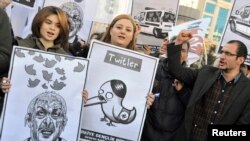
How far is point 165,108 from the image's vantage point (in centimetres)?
392

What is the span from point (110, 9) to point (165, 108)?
1.77m

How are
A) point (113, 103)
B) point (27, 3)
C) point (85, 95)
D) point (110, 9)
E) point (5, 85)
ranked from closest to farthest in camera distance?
point (5, 85) → point (85, 95) → point (113, 103) → point (27, 3) → point (110, 9)

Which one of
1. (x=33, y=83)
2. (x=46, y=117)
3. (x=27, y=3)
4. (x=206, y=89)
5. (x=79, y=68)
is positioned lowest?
(x=46, y=117)

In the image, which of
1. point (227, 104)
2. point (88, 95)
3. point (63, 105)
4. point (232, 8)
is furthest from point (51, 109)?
point (232, 8)

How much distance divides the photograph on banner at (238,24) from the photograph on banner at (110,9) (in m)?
1.13

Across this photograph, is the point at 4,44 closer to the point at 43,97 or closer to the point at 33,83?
the point at 33,83

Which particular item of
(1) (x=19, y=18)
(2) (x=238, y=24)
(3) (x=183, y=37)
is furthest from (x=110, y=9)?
(3) (x=183, y=37)

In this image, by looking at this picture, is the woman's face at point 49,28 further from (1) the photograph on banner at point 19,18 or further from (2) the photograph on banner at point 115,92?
(1) the photograph on banner at point 19,18

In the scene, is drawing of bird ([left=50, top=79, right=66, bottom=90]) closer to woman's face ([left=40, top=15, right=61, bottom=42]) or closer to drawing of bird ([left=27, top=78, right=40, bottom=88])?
drawing of bird ([left=27, top=78, right=40, bottom=88])

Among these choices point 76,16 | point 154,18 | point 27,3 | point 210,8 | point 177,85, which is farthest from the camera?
point 210,8

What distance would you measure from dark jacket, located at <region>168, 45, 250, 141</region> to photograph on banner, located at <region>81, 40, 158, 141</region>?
0.39 meters

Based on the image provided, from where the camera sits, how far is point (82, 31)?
4.98m

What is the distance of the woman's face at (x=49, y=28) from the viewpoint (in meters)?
3.25

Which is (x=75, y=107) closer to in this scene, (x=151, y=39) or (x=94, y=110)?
(x=94, y=110)
